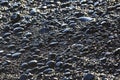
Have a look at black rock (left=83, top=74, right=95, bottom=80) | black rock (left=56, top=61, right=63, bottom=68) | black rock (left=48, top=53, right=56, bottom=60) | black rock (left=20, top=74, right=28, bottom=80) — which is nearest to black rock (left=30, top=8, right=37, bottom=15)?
black rock (left=48, top=53, right=56, bottom=60)

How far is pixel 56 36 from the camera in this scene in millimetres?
5633

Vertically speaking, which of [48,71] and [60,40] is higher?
[60,40]

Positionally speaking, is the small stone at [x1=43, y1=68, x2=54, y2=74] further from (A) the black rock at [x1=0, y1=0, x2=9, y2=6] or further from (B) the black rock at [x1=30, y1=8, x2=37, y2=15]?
(A) the black rock at [x1=0, y1=0, x2=9, y2=6]

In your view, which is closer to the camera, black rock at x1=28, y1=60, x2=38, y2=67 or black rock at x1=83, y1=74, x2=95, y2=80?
black rock at x1=83, y1=74, x2=95, y2=80

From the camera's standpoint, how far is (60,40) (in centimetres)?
553

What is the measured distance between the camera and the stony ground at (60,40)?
4.86 meters

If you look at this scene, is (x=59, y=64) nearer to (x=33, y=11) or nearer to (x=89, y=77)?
(x=89, y=77)

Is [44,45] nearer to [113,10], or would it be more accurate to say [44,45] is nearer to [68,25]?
[68,25]

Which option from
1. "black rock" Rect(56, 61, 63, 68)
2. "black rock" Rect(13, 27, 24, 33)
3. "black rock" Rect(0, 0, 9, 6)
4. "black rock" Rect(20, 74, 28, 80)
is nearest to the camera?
"black rock" Rect(20, 74, 28, 80)

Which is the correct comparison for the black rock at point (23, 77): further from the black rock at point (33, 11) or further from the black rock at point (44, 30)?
the black rock at point (33, 11)

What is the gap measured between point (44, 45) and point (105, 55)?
3.27 feet

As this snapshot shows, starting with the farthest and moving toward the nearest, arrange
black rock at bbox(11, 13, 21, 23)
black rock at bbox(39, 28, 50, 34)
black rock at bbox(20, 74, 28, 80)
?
black rock at bbox(11, 13, 21, 23)
black rock at bbox(39, 28, 50, 34)
black rock at bbox(20, 74, 28, 80)

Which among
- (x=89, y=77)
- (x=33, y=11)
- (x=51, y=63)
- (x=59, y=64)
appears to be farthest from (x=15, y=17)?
(x=89, y=77)

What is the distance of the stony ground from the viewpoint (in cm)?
486
